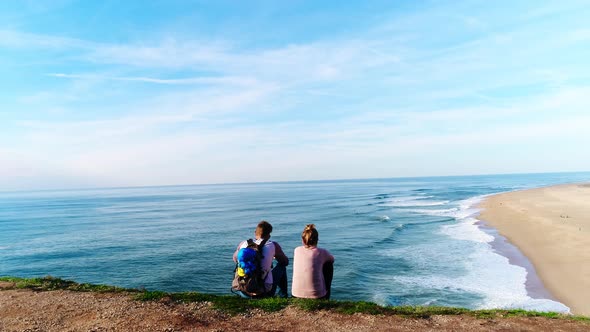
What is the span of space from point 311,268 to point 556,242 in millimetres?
25606

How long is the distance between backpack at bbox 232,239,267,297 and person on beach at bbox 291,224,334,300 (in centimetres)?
74

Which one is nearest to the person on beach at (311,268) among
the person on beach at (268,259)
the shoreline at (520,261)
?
the person on beach at (268,259)

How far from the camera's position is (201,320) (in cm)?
780

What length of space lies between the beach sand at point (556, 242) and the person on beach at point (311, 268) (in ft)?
37.2

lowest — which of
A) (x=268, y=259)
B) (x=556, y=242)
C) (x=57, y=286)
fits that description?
(x=556, y=242)

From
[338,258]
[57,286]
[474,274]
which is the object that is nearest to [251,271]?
[57,286]

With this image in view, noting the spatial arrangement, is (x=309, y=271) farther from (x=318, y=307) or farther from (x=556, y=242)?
(x=556, y=242)

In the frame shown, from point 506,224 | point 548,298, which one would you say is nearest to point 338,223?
point 506,224

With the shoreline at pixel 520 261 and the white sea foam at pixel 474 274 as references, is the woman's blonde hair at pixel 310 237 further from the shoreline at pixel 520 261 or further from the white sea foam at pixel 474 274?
the shoreline at pixel 520 261

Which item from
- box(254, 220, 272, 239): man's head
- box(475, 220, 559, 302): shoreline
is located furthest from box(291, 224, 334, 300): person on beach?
box(475, 220, 559, 302): shoreline

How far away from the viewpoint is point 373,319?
26.4 feet

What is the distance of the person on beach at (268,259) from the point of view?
818 cm

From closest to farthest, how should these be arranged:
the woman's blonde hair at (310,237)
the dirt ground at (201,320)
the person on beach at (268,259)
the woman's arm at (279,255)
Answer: the dirt ground at (201,320) → the woman's blonde hair at (310,237) → the person on beach at (268,259) → the woman's arm at (279,255)

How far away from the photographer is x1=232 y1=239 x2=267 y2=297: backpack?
317 inches
